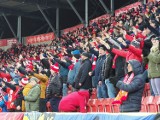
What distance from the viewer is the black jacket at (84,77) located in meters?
9.24

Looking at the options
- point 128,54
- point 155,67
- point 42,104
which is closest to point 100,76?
point 128,54

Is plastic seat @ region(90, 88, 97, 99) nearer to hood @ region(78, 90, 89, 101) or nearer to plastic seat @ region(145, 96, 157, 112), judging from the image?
hood @ region(78, 90, 89, 101)

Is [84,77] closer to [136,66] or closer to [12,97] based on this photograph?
[136,66]

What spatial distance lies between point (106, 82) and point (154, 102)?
2.17m

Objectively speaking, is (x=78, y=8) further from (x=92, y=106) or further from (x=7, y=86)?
(x=92, y=106)

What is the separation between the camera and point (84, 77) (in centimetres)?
926

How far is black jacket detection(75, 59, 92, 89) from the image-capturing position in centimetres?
924

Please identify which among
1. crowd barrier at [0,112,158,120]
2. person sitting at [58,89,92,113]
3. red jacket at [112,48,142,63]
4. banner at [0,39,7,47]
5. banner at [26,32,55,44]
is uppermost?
banner at [0,39,7,47]

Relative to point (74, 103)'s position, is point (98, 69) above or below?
above

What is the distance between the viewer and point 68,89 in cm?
1066

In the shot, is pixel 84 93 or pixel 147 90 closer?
pixel 147 90

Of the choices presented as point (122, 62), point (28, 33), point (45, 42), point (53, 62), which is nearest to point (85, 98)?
point (122, 62)

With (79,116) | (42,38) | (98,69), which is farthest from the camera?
(42,38)

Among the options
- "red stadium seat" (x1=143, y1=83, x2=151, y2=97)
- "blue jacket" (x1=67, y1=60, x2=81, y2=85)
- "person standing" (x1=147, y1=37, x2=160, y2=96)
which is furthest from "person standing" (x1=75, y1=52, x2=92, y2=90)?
"person standing" (x1=147, y1=37, x2=160, y2=96)
